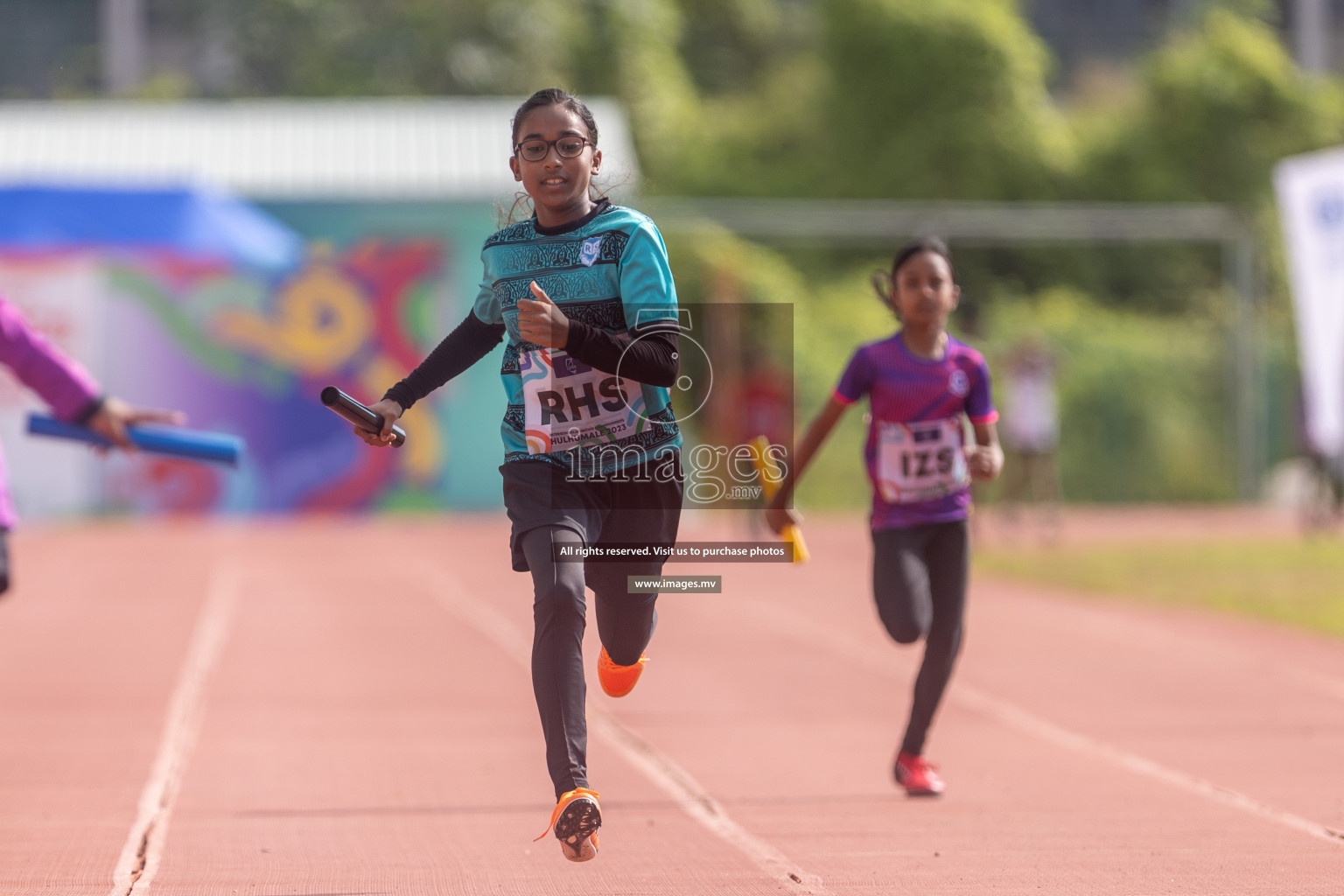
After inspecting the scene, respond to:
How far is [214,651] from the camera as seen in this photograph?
11.7 m

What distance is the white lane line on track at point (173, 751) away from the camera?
563cm

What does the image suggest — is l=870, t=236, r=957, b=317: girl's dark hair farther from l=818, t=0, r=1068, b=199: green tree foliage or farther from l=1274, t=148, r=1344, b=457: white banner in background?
l=818, t=0, r=1068, b=199: green tree foliage

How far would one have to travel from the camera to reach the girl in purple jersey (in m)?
6.96

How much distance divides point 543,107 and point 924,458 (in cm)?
249

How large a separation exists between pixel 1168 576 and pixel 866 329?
11924 mm

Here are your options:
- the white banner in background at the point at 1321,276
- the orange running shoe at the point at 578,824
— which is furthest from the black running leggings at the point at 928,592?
the white banner in background at the point at 1321,276

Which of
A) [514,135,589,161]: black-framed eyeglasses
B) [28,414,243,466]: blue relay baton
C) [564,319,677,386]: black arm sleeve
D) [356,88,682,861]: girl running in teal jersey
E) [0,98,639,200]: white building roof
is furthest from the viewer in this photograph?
[0,98,639,200]: white building roof

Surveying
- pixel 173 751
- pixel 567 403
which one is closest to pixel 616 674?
pixel 567 403

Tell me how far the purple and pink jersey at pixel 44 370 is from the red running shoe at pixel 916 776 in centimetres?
310

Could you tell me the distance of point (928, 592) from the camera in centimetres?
702

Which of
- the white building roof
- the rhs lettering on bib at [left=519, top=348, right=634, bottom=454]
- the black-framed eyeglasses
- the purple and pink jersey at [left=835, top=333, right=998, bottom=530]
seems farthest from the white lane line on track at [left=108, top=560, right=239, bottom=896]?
the white building roof

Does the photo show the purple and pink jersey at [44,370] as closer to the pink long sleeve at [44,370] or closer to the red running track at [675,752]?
the pink long sleeve at [44,370]

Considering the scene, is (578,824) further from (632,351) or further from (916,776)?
(916,776)

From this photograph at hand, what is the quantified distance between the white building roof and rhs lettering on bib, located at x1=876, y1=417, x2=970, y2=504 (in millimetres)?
17178
